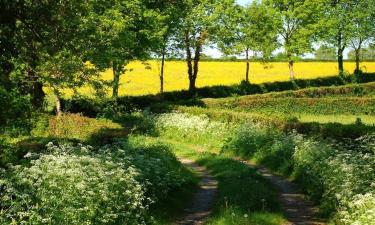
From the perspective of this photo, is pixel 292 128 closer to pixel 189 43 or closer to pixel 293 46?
pixel 189 43

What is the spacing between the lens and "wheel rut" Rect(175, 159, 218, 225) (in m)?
14.7

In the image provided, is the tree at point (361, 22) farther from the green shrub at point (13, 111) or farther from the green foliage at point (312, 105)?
the green shrub at point (13, 111)

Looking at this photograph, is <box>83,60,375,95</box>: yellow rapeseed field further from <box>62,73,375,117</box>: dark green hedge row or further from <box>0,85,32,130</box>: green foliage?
<box>0,85,32,130</box>: green foliage

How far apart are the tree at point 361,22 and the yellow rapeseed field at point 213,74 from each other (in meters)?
4.89

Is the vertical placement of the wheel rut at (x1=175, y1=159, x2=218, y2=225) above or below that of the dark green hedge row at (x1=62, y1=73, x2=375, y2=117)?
below

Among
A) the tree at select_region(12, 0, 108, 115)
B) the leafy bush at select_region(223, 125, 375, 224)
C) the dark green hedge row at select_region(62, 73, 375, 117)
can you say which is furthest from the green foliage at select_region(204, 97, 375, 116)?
the tree at select_region(12, 0, 108, 115)

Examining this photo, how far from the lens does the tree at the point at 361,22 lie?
83.2 m

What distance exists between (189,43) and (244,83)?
350 inches

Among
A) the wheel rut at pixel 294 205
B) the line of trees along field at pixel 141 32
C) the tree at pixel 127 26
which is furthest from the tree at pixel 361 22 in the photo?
the wheel rut at pixel 294 205

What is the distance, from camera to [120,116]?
138ft

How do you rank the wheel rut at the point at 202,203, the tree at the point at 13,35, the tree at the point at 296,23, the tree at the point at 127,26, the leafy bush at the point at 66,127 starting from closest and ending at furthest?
the wheel rut at the point at 202,203 < the tree at the point at 13,35 < the leafy bush at the point at 66,127 < the tree at the point at 127,26 < the tree at the point at 296,23

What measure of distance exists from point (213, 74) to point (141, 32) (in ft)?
129

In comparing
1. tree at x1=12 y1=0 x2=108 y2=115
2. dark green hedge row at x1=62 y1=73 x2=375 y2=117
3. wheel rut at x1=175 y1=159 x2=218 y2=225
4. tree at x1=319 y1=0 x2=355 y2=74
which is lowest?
wheel rut at x1=175 y1=159 x2=218 y2=225

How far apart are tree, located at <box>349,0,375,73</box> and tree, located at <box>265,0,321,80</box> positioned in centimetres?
1243
